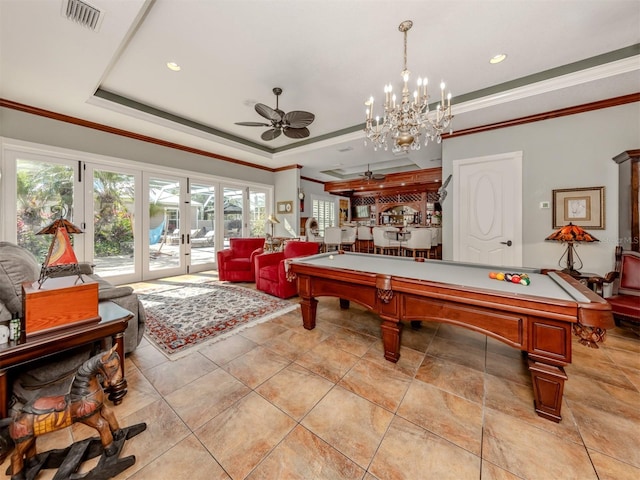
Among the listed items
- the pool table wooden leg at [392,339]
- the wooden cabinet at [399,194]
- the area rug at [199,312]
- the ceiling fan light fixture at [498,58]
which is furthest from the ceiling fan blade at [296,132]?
the wooden cabinet at [399,194]

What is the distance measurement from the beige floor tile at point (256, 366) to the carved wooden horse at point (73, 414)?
0.77 metres

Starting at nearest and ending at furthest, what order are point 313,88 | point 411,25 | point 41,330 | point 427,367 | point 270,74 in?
point 41,330 < point 427,367 < point 411,25 < point 270,74 < point 313,88

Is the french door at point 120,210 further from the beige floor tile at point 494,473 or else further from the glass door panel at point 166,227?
the beige floor tile at point 494,473

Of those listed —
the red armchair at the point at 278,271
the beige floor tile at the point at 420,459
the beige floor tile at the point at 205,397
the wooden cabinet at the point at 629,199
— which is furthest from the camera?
the red armchair at the point at 278,271

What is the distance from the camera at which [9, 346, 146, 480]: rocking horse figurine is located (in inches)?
41.4

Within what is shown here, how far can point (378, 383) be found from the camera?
1.81 m

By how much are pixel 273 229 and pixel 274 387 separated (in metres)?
5.82

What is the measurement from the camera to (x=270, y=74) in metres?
3.07

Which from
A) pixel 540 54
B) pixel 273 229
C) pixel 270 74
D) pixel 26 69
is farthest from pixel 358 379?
pixel 273 229

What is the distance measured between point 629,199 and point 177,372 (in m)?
5.18

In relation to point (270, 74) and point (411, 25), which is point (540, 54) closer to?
point (411, 25)

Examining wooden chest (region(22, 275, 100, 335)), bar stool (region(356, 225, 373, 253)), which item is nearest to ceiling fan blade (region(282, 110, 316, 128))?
wooden chest (region(22, 275, 100, 335))

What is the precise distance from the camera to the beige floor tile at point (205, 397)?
4.95 ft

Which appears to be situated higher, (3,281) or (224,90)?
(224,90)
